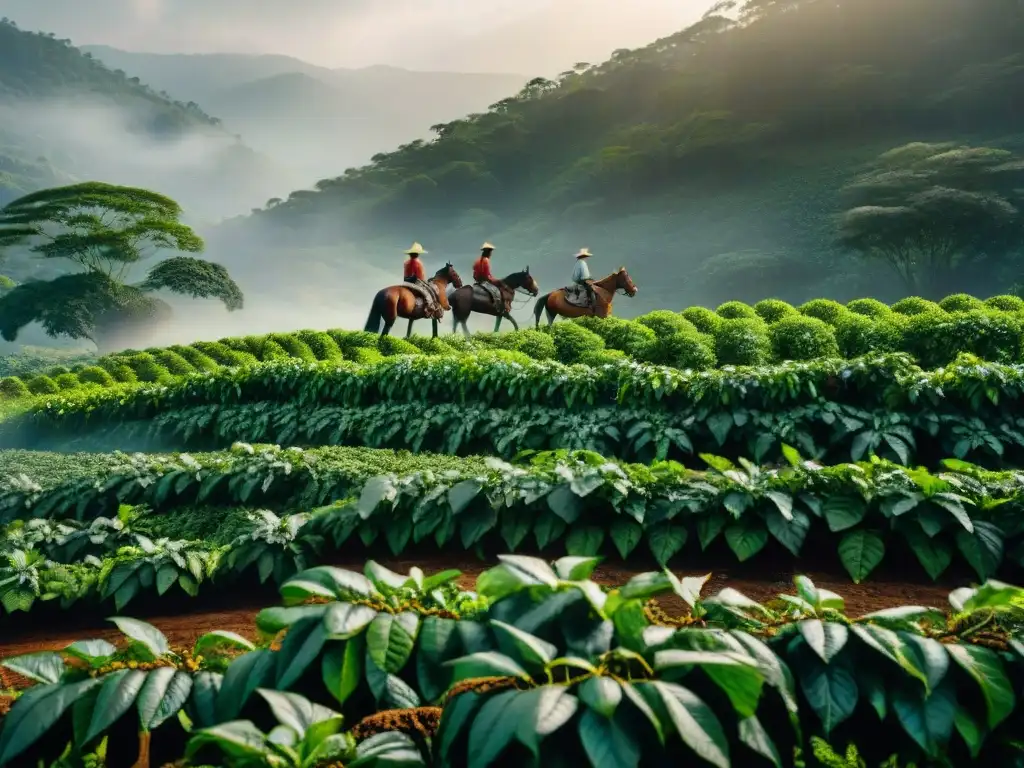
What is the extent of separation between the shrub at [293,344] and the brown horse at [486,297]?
3936 mm

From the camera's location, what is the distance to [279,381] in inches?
369

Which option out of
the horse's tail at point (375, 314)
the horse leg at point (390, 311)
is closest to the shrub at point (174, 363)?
the horse's tail at point (375, 314)

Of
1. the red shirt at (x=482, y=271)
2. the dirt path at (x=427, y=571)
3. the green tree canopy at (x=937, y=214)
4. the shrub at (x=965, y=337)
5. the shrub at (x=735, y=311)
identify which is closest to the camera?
the dirt path at (x=427, y=571)

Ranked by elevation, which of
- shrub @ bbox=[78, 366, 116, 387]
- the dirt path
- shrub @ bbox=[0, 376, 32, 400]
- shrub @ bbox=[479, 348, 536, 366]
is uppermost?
shrub @ bbox=[479, 348, 536, 366]

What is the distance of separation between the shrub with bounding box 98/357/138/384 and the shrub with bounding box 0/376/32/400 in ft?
4.76

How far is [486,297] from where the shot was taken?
17531 millimetres

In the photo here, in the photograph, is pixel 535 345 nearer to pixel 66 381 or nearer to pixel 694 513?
pixel 694 513

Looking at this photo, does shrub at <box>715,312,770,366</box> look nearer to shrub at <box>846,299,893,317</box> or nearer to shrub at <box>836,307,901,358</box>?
shrub at <box>836,307,901,358</box>

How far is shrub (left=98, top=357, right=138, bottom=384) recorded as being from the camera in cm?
1496

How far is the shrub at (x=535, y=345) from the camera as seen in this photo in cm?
1134

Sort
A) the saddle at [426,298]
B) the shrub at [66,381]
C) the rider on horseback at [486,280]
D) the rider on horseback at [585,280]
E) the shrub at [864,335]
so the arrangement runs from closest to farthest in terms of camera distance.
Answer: the shrub at [864,335] → the shrub at [66,381] → the rider on horseback at [585,280] → the saddle at [426,298] → the rider on horseback at [486,280]

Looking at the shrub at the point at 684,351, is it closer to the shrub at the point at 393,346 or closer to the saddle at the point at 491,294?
the shrub at the point at 393,346

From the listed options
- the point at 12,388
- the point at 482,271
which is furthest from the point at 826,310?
the point at 12,388

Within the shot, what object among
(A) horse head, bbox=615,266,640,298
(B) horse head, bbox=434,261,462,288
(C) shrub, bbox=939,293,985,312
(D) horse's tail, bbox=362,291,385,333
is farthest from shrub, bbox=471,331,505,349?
(C) shrub, bbox=939,293,985,312
